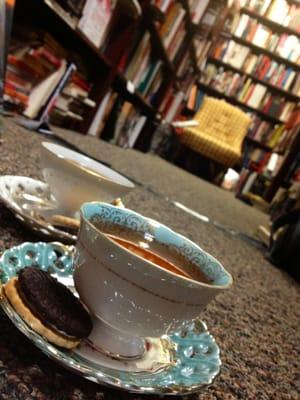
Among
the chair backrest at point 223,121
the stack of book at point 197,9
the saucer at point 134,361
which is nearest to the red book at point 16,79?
the saucer at point 134,361

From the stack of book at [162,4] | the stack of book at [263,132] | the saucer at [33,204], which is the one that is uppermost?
the stack of book at [162,4]

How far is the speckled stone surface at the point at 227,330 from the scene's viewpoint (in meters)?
0.25

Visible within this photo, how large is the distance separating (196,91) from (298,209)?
3.93 meters

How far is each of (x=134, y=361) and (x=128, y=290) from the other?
6cm

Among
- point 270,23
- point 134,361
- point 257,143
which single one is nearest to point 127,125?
point 257,143

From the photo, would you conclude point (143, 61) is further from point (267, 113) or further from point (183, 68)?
point (267, 113)

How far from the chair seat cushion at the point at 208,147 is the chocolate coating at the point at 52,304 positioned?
13.0 ft

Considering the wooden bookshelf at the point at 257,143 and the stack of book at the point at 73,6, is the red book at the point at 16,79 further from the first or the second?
the wooden bookshelf at the point at 257,143

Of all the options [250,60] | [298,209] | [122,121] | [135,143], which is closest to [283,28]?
[250,60]

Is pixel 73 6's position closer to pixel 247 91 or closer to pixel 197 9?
pixel 197 9

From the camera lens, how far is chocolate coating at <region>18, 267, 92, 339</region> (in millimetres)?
255

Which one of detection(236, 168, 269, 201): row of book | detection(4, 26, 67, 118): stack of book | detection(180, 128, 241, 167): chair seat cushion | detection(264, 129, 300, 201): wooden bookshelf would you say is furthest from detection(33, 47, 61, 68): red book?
detection(236, 168, 269, 201): row of book

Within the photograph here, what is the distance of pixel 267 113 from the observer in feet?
15.5

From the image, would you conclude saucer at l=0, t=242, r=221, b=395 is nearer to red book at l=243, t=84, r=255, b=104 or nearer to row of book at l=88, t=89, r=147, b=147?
row of book at l=88, t=89, r=147, b=147
